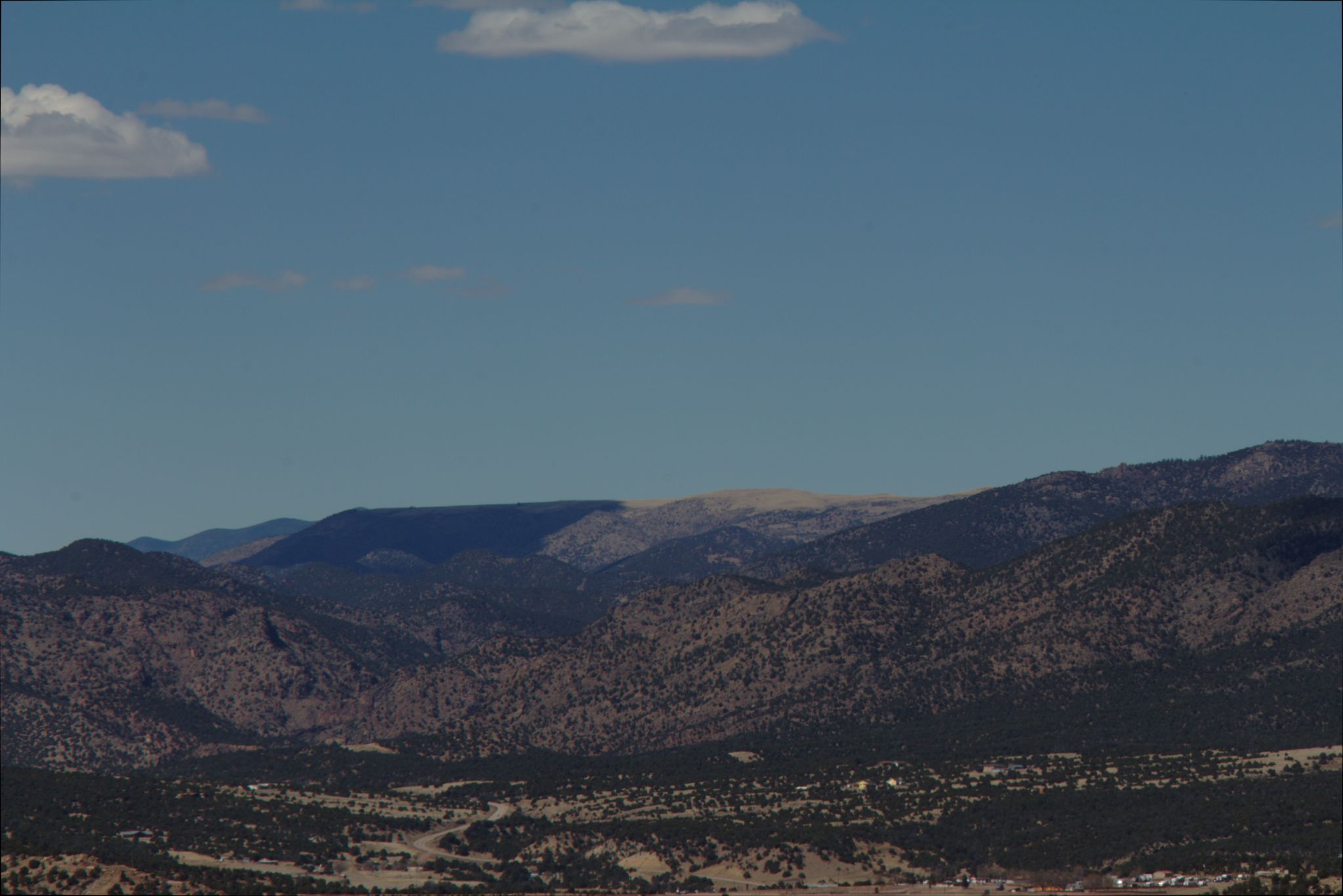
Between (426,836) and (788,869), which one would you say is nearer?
(788,869)

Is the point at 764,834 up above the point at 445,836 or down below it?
below

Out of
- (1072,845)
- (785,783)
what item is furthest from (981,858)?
(785,783)

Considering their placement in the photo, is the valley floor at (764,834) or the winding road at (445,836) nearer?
the valley floor at (764,834)

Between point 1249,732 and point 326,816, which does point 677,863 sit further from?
point 1249,732

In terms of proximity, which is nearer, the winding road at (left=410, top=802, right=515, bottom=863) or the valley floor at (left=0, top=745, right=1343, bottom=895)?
the valley floor at (left=0, top=745, right=1343, bottom=895)

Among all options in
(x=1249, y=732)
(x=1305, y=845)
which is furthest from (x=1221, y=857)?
(x=1249, y=732)

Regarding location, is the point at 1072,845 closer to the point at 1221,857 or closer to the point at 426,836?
the point at 1221,857

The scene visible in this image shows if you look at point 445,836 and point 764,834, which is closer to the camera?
point 764,834

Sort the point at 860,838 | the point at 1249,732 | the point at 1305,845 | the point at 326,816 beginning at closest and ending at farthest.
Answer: the point at 1305,845 → the point at 860,838 → the point at 326,816 → the point at 1249,732

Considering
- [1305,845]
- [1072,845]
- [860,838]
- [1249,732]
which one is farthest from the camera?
[1249,732]

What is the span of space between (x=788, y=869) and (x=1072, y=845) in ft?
67.0

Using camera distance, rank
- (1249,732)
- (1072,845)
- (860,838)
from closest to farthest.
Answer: (1072,845) → (860,838) → (1249,732)

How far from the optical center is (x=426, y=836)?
185 meters

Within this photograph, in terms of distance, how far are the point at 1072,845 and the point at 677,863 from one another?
29526 mm
